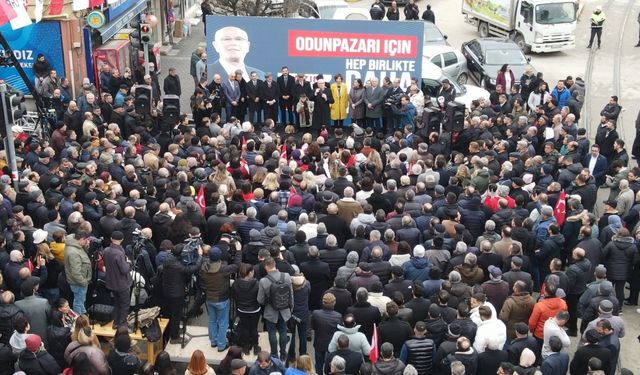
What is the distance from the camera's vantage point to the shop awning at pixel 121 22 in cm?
2348

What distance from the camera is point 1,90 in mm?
14141

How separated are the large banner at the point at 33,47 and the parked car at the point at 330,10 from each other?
30.5 feet

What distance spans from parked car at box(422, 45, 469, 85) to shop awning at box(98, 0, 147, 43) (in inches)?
346

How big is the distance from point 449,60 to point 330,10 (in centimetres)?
616

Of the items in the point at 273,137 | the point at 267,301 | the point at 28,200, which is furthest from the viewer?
the point at 273,137

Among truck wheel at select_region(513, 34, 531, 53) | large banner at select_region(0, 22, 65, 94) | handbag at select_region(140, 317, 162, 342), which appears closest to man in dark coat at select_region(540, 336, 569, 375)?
handbag at select_region(140, 317, 162, 342)

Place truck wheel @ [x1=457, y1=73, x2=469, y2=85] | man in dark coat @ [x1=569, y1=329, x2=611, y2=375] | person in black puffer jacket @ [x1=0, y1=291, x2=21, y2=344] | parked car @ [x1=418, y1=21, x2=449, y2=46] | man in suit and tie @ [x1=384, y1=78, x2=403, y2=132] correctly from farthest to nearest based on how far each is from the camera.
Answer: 1. parked car @ [x1=418, y1=21, x2=449, y2=46]
2. truck wheel @ [x1=457, y1=73, x2=469, y2=85]
3. man in suit and tie @ [x1=384, y1=78, x2=403, y2=132]
4. person in black puffer jacket @ [x1=0, y1=291, x2=21, y2=344]
5. man in dark coat @ [x1=569, y1=329, x2=611, y2=375]

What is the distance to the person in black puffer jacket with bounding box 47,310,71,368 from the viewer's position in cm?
1106

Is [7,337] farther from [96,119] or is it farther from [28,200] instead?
[96,119]

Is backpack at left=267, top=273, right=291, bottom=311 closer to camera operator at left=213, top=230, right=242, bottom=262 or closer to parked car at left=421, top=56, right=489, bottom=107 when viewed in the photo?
camera operator at left=213, top=230, right=242, bottom=262

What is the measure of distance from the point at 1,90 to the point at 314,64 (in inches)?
379

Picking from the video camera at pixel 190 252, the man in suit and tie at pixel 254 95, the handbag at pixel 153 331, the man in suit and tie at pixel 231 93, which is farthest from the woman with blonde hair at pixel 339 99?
the handbag at pixel 153 331

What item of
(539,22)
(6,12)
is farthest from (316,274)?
(539,22)

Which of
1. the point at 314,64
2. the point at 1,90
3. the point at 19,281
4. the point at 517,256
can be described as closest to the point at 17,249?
the point at 19,281
